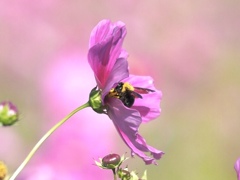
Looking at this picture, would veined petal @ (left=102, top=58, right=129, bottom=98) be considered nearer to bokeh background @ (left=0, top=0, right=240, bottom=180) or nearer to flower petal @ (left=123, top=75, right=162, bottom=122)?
flower petal @ (left=123, top=75, right=162, bottom=122)

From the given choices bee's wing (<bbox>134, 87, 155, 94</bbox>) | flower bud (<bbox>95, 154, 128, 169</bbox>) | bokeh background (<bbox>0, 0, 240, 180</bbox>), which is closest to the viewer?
flower bud (<bbox>95, 154, 128, 169</bbox>)

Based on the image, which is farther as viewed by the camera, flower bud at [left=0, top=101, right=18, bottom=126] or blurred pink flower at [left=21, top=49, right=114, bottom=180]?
blurred pink flower at [left=21, top=49, right=114, bottom=180]

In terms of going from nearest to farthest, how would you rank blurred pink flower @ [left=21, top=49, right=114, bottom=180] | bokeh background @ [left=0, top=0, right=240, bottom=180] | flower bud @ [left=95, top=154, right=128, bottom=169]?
1. flower bud @ [left=95, top=154, right=128, bottom=169]
2. blurred pink flower @ [left=21, top=49, right=114, bottom=180]
3. bokeh background @ [left=0, top=0, right=240, bottom=180]

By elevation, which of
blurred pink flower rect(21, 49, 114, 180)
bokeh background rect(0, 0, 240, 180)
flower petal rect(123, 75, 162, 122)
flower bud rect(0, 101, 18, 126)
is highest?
flower bud rect(0, 101, 18, 126)

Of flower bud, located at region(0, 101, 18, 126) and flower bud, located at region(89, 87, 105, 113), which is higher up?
flower bud, located at region(0, 101, 18, 126)

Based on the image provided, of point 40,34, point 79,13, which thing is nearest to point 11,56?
point 40,34

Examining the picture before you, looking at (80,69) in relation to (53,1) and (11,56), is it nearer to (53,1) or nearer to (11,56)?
(11,56)

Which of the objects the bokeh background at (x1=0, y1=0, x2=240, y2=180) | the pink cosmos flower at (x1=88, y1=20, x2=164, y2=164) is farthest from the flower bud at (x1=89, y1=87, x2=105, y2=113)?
the bokeh background at (x1=0, y1=0, x2=240, y2=180)
